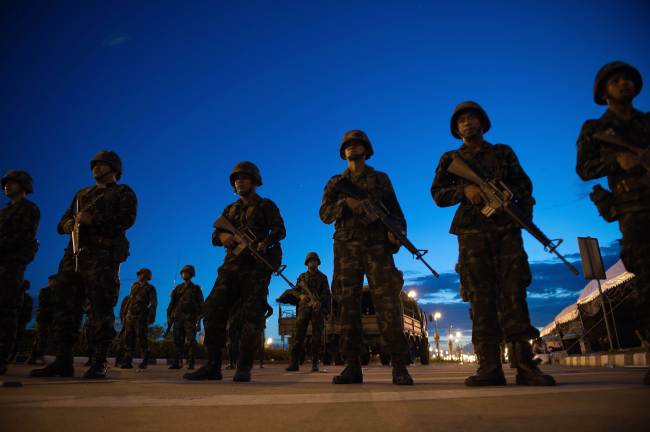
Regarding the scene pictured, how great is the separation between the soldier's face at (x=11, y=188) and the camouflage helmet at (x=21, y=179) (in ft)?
0.12

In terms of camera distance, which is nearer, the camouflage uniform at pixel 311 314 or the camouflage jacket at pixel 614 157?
the camouflage jacket at pixel 614 157

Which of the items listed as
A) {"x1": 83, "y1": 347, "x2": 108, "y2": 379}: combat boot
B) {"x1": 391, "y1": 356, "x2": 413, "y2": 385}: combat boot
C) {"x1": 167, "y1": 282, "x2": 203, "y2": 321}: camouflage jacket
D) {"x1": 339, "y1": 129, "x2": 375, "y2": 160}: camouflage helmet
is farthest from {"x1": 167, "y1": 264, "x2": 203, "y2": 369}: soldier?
{"x1": 391, "y1": 356, "x2": 413, "y2": 385}: combat boot

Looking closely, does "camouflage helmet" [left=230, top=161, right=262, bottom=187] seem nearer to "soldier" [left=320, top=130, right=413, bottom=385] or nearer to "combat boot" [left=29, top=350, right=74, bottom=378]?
"soldier" [left=320, top=130, right=413, bottom=385]

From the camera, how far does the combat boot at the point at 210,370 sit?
14.9 ft

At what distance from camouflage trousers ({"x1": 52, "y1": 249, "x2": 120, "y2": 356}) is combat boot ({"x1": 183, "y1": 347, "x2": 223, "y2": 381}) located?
1.11m

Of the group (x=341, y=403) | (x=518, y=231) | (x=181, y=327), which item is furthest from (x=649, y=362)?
(x=181, y=327)

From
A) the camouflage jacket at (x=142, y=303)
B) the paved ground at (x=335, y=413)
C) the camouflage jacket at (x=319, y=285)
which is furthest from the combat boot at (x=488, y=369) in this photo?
the camouflage jacket at (x=142, y=303)

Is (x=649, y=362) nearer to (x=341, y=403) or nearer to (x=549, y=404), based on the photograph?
(x=549, y=404)

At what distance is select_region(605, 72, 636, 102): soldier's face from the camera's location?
11.4 feet

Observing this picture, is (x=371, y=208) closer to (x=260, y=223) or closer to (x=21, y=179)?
(x=260, y=223)

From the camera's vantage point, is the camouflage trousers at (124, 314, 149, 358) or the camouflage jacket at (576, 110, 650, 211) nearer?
the camouflage jacket at (576, 110, 650, 211)

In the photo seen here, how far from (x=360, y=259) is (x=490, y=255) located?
1298 mm

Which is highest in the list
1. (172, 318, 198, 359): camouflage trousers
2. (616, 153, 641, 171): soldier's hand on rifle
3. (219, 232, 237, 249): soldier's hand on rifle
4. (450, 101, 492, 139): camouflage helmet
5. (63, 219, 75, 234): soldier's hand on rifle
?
(450, 101, 492, 139): camouflage helmet

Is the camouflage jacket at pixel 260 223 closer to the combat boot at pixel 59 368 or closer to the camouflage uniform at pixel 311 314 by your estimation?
the combat boot at pixel 59 368
